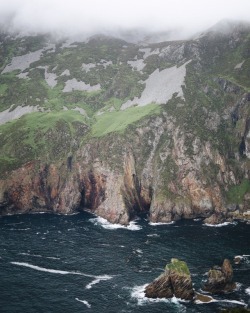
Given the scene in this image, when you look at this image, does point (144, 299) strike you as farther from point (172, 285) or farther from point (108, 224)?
A: point (108, 224)

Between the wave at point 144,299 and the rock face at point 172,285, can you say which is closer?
the wave at point 144,299

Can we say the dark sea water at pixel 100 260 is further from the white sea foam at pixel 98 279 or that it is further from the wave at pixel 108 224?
the wave at pixel 108 224

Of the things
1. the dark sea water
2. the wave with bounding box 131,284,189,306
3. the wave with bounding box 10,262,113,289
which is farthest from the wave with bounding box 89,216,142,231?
the wave with bounding box 131,284,189,306

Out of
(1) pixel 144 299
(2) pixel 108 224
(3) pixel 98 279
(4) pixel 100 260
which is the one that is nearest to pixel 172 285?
(1) pixel 144 299

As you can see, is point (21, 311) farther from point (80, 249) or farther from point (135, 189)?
point (135, 189)

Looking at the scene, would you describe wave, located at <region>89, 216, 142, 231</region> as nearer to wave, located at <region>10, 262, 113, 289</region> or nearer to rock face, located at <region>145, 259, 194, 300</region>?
wave, located at <region>10, 262, 113, 289</region>

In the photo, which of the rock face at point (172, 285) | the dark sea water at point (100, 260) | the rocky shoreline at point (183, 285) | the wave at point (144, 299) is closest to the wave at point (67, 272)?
the dark sea water at point (100, 260)
